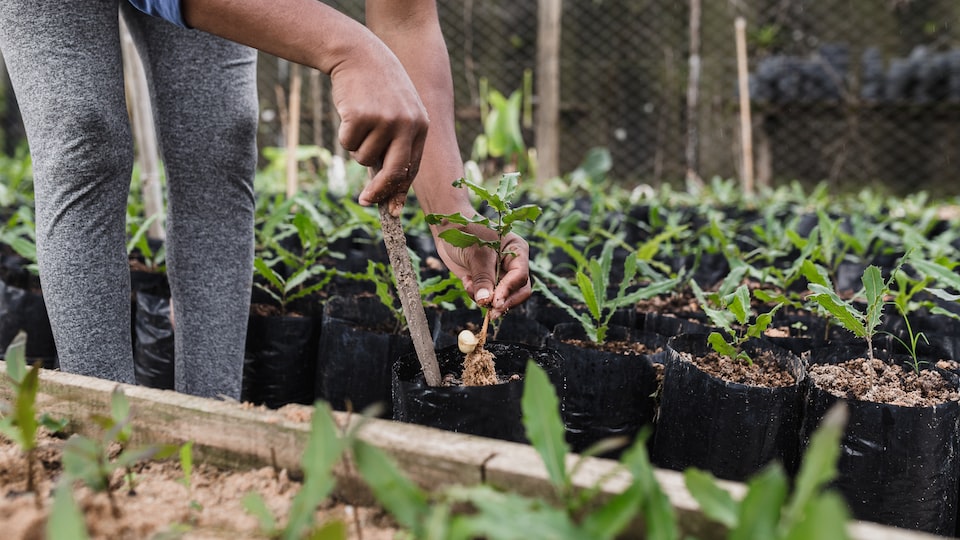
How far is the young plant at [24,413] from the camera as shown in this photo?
0.63 m

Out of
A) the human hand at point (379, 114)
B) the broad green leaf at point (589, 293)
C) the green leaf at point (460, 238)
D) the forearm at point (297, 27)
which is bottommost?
the broad green leaf at point (589, 293)

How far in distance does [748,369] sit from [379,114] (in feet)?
2.22

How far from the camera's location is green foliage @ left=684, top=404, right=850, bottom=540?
396 millimetres

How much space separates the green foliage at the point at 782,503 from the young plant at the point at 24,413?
51 centimetres

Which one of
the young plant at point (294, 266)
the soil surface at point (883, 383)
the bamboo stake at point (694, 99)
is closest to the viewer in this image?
the soil surface at point (883, 383)

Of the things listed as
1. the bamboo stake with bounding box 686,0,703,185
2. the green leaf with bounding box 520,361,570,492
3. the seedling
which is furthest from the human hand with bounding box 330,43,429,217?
the bamboo stake with bounding box 686,0,703,185

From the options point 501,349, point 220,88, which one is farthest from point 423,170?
point 220,88

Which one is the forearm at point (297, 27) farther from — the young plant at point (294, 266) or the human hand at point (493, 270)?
the young plant at point (294, 266)

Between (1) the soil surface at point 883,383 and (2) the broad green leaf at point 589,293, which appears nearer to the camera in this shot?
(1) the soil surface at point 883,383

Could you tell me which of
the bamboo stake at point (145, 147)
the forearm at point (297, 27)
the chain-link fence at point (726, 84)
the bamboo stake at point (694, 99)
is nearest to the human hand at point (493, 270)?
the forearm at point (297, 27)

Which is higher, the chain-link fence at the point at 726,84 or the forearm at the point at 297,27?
the chain-link fence at the point at 726,84

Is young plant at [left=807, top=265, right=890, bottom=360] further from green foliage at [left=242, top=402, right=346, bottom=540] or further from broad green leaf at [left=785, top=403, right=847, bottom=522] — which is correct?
green foliage at [left=242, top=402, right=346, bottom=540]

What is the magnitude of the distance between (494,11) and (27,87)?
20.3ft

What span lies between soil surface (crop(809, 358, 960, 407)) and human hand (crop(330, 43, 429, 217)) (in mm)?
637
